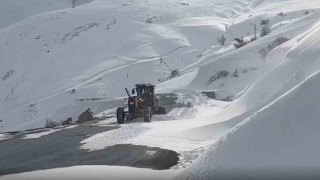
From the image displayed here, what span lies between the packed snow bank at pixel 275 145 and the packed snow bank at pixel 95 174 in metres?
1.71

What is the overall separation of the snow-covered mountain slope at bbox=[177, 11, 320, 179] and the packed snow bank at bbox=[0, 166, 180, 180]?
1582mm

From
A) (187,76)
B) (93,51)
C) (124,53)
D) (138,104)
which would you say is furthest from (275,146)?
(93,51)

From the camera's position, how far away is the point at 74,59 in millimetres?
82562

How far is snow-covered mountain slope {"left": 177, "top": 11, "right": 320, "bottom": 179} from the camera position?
7977 millimetres

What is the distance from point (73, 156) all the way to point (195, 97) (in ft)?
69.5

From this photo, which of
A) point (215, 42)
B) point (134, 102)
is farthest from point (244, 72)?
point (215, 42)

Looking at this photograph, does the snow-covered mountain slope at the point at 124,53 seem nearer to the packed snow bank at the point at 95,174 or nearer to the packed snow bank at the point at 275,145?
Answer: the packed snow bank at the point at 95,174

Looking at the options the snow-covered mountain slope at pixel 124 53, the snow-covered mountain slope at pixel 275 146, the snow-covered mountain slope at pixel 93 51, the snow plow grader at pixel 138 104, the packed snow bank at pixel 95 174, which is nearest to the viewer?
the snow-covered mountain slope at pixel 275 146

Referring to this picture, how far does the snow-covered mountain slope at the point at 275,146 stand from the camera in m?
7.98

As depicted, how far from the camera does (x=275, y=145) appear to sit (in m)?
8.39

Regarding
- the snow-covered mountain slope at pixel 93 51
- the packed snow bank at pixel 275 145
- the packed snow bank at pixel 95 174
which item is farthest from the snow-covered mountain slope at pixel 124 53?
the packed snow bank at pixel 275 145

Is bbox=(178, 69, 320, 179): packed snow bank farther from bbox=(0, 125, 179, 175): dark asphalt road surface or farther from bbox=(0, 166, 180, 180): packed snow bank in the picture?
bbox=(0, 125, 179, 175): dark asphalt road surface

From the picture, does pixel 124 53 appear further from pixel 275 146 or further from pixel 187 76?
pixel 275 146

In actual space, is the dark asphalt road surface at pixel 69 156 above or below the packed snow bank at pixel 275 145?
below
